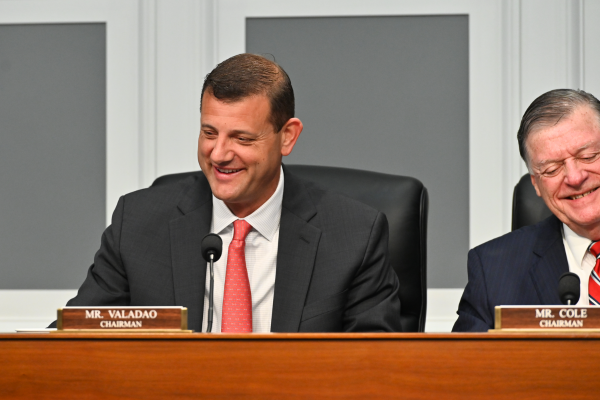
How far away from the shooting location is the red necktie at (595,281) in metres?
1.64

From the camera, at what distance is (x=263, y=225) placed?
5.85ft

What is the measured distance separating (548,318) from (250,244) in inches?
33.7

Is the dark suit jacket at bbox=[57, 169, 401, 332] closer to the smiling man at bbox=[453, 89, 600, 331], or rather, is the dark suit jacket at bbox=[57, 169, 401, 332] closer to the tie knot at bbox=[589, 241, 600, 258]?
the smiling man at bbox=[453, 89, 600, 331]

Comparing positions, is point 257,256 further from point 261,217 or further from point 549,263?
point 549,263

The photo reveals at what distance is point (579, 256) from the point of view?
5.76 ft

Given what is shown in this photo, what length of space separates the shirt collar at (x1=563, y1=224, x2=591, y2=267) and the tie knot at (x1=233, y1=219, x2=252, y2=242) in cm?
80

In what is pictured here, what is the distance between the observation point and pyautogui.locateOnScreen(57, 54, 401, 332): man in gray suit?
167 cm

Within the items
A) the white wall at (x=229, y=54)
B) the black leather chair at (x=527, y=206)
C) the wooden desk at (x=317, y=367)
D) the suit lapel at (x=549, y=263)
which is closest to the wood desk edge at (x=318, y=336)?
the wooden desk at (x=317, y=367)

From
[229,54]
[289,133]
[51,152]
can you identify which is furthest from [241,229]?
[51,152]

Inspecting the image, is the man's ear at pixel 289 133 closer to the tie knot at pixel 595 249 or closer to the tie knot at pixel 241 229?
the tie knot at pixel 241 229

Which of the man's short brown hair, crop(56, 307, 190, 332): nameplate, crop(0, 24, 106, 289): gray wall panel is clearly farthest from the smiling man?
crop(0, 24, 106, 289): gray wall panel

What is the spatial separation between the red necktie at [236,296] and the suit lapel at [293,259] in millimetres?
67

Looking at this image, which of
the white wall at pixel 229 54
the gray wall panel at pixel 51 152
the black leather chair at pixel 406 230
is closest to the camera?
the black leather chair at pixel 406 230

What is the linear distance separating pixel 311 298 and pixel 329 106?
1260 mm
